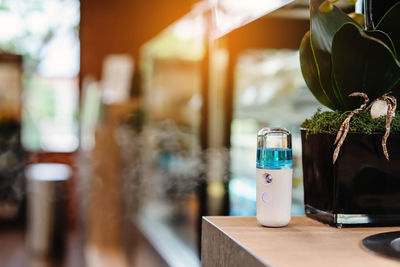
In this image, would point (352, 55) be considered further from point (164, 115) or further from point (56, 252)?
point (56, 252)

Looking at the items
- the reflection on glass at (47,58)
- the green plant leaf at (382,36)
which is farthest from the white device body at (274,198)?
the reflection on glass at (47,58)

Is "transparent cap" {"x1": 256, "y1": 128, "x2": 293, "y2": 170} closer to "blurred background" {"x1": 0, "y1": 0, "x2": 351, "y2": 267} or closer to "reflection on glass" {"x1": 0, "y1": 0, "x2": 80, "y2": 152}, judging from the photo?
"blurred background" {"x1": 0, "y1": 0, "x2": 351, "y2": 267}

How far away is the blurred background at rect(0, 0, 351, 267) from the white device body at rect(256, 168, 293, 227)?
2.32 ft

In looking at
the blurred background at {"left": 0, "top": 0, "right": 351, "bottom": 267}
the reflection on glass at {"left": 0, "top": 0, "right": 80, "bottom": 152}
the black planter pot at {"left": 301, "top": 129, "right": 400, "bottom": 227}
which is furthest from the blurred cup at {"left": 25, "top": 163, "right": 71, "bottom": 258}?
the black planter pot at {"left": 301, "top": 129, "right": 400, "bottom": 227}

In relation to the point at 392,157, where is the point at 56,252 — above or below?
below

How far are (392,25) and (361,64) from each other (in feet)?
0.37

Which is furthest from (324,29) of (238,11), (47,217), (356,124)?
(47,217)

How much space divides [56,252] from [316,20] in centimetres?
400

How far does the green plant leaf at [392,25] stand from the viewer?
0.96 meters

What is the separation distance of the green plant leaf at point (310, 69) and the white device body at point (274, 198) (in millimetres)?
182

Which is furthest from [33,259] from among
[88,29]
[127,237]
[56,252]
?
[88,29]

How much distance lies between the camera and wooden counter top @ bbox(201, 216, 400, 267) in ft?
2.29

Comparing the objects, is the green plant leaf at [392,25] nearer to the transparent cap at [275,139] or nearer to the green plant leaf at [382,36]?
the green plant leaf at [382,36]

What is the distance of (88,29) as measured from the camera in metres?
5.27
